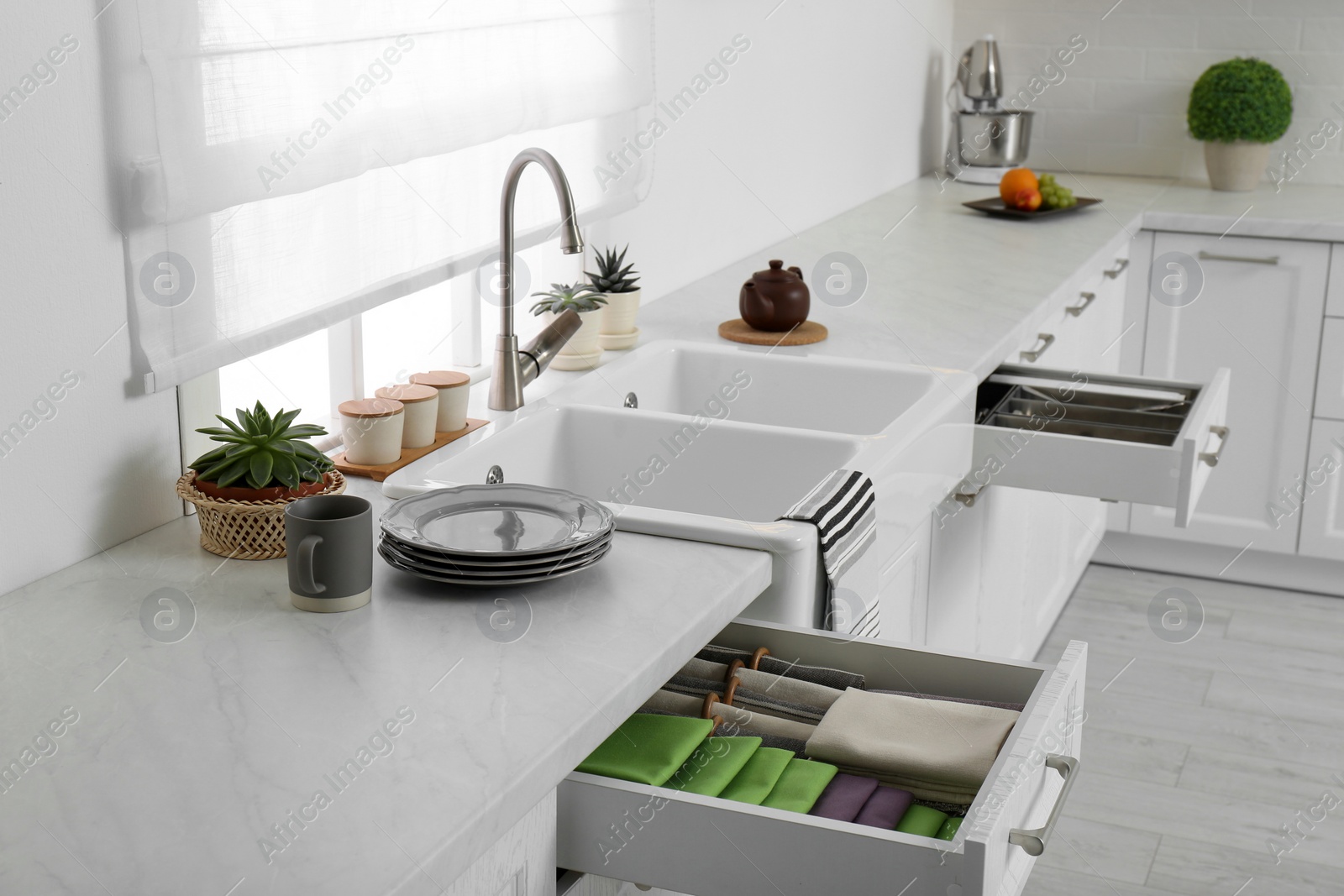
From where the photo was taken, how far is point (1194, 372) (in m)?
3.78

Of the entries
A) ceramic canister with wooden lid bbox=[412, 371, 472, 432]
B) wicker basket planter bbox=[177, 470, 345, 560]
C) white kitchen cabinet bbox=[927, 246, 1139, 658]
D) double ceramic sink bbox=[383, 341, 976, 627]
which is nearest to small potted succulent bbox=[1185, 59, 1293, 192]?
white kitchen cabinet bbox=[927, 246, 1139, 658]

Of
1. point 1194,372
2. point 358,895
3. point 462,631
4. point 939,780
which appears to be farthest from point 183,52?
point 1194,372

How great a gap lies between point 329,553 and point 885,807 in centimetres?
59

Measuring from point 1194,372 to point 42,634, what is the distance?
3.24 meters

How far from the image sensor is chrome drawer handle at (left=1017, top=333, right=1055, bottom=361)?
270 cm

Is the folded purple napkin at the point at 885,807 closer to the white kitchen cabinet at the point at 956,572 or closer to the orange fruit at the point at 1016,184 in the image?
the white kitchen cabinet at the point at 956,572

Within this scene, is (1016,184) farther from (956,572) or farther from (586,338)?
(586,338)

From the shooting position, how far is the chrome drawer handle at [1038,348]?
8.84ft

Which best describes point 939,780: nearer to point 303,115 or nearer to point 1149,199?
point 303,115

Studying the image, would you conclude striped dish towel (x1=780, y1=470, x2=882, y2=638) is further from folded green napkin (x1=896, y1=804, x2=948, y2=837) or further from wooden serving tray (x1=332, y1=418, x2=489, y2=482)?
wooden serving tray (x1=332, y1=418, x2=489, y2=482)

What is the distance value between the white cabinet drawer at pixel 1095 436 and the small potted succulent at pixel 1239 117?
166 cm

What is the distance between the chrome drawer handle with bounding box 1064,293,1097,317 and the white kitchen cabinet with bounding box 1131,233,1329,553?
577 millimetres

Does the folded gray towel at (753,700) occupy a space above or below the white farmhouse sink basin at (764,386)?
below

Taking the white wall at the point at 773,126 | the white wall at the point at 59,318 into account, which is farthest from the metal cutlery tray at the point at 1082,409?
the white wall at the point at 59,318
